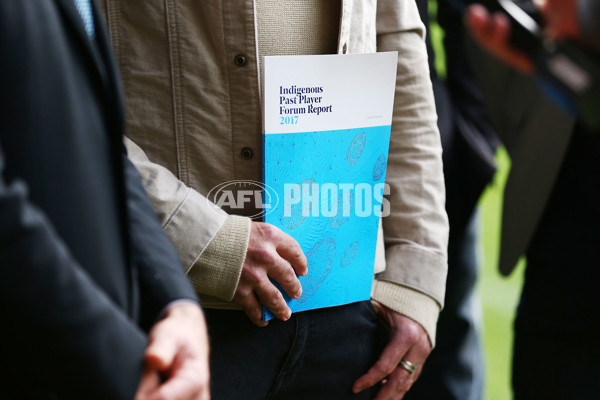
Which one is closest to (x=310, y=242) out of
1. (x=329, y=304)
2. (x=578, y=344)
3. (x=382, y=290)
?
(x=329, y=304)

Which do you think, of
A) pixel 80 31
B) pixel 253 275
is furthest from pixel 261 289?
pixel 80 31

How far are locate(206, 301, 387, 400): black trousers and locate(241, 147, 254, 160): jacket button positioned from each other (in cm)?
27

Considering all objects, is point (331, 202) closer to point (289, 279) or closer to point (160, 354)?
point (289, 279)

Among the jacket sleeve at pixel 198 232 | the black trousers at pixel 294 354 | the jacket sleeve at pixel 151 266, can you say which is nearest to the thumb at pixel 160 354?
the jacket sleeve at pixel 151 266

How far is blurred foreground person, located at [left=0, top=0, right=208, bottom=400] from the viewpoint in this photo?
0.62m

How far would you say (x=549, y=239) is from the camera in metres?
1.58

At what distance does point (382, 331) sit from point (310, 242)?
0.89ft

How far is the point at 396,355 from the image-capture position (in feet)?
4.38

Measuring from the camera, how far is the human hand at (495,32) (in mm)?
686

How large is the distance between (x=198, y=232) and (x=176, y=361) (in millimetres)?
383

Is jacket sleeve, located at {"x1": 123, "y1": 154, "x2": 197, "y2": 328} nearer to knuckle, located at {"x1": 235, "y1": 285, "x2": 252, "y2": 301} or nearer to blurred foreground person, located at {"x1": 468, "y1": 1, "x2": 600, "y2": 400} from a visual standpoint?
knuckle, located at {"x1": 235, "y1": 285, "x2": 252, "y2": 301}

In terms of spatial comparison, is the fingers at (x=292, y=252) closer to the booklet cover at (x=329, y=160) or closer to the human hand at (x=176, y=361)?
the booklet cover at (x=329, y=160)

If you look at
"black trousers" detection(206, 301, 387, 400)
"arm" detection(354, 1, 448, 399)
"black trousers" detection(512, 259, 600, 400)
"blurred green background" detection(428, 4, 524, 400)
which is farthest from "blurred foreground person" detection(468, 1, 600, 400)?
"blurred green background" detection(428, 4, 524, 400)

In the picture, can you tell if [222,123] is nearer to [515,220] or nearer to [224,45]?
[224,45]
